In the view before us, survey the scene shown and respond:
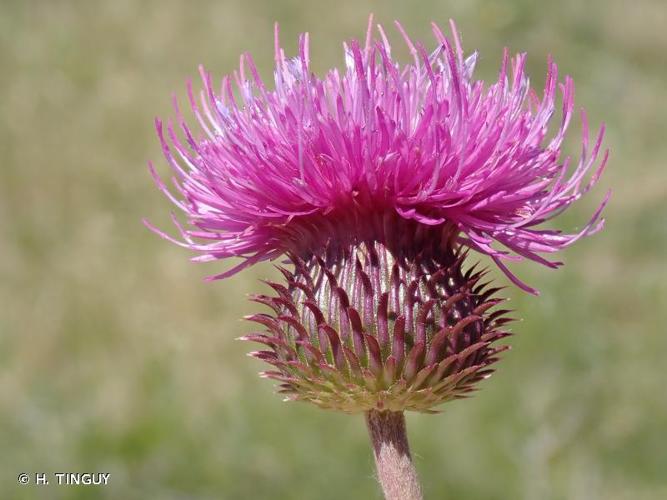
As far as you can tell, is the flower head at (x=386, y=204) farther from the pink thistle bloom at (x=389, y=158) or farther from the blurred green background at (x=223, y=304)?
the blurred green background at (x=223, y=304)

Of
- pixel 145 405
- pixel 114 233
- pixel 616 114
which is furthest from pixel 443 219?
pixel 616 114

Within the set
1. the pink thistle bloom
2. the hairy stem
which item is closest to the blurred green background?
the hairy stem

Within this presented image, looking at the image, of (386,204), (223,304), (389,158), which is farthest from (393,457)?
(223,304)

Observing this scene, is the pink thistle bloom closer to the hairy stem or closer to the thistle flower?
the thistle flower

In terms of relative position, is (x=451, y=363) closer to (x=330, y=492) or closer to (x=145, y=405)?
(x=330, y=492)

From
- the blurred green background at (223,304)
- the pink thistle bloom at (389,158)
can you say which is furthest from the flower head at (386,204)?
the blurred green background at (223,304)

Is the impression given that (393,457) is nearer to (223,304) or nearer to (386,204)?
(386,204)

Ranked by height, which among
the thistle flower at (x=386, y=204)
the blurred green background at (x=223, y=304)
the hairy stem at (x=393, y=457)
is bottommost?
the hairy stem at (x=393, y=457)
